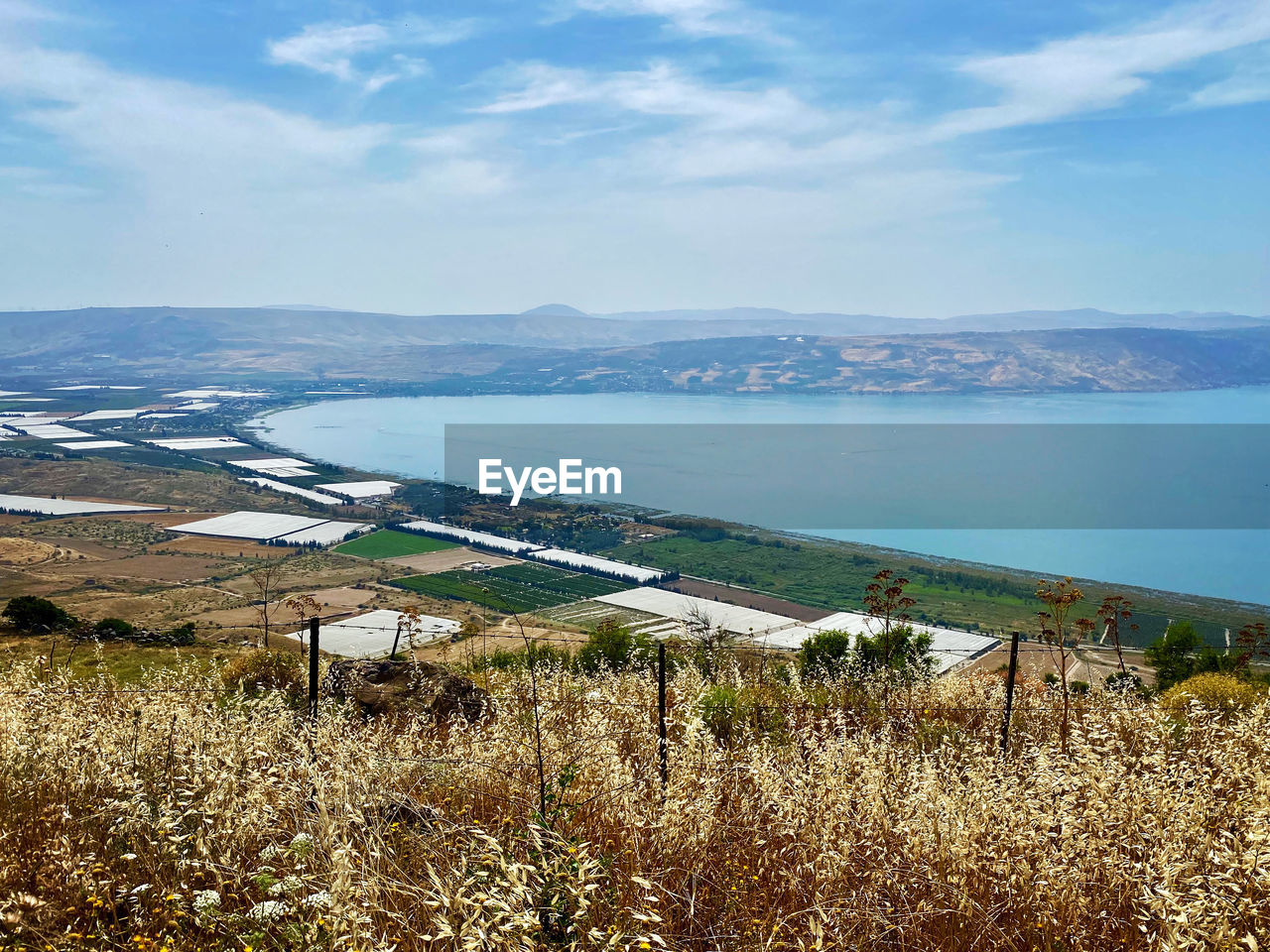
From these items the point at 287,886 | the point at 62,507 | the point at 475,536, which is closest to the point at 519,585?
the point at 475,536

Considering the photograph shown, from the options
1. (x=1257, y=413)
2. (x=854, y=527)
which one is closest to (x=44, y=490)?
(x=854, y=527)

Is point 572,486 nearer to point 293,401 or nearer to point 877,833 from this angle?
point 877,833

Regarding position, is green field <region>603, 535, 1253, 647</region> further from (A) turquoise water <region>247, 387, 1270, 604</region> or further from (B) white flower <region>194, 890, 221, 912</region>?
(B) white flower <region>194, 890, 221, 912</region>

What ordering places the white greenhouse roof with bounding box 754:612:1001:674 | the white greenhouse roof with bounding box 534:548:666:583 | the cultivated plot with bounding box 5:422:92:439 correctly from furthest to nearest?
the cultivated plot with bounding box 5:422:92:439, the white greenhouse roof with bounding box 534:548:666:583, the white greenhouse roof with bounding box 754:612:1001:674

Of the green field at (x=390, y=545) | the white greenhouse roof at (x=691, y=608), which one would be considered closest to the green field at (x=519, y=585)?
the white greenhouse roof at (x=691, y=608)

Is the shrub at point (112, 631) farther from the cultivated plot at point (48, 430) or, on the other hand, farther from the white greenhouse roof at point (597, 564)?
the cultivated plot at point (48, 430)

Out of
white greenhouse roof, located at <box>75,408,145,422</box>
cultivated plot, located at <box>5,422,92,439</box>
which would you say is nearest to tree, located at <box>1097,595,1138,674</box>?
cultivated plot, located at <box>5,422,92,439</box>
